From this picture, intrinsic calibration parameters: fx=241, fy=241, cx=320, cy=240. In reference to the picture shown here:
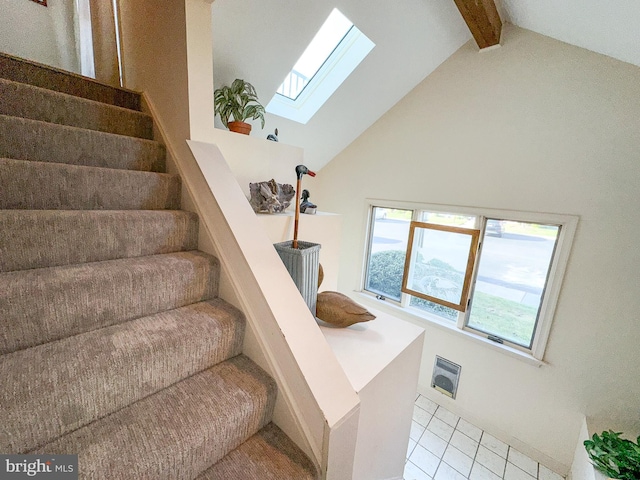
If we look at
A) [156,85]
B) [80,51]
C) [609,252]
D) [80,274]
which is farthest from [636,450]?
[80,51]

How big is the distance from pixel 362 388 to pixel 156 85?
2.00 m

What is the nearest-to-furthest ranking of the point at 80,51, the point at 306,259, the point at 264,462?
1. the point at 264,462
2. the point at 306,259
3. the point at 80,51

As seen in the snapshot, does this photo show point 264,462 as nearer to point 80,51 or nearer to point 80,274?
point 80,274

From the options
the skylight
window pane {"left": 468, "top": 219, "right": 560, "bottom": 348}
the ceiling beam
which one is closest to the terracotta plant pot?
the skylight

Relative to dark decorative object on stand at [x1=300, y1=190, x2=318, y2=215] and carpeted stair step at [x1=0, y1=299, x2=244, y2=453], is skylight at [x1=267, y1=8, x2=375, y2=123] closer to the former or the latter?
dark decorative object on stand at [x1=300, y1=190, x2=318, y2=215]

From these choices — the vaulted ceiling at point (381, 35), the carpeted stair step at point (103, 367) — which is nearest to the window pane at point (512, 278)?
the vaulted ceiling at point (381, 35)

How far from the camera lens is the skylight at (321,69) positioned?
214 cm

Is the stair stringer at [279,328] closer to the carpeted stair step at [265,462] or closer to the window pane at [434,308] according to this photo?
the carpeted stair step at [265,462]

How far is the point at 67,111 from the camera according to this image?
1285mm

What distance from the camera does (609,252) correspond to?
1.79m

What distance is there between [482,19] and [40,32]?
13.1 feet

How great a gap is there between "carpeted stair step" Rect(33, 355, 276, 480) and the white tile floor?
2.09 m

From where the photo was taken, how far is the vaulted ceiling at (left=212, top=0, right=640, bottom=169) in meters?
1.52

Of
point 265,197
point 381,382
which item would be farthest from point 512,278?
point 265,197
